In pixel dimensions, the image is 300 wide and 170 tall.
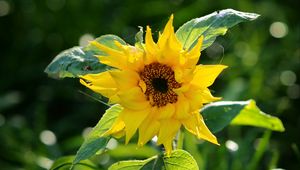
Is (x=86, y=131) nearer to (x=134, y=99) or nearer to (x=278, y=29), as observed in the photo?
(x=278, y=29)

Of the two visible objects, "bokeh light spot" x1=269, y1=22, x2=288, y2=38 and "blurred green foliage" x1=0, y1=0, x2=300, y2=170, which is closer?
"blurred green foliage" x1=0, y1=0, x2=300, y2=170

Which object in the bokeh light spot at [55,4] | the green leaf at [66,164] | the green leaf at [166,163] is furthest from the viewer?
the bokeh light spot at [55,4]

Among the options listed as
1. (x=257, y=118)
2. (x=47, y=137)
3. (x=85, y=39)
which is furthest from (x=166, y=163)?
(x=85, y=39)

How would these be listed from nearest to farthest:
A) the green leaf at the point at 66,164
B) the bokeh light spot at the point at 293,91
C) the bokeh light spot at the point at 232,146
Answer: the green leaf at the point at 66,164, the bokeh light spot at the point at 232,146, the bokeh light spot at the point at 293,91

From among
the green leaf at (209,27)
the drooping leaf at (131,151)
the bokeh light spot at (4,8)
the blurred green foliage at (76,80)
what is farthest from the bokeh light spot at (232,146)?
the bokeh light spot at (4,8)

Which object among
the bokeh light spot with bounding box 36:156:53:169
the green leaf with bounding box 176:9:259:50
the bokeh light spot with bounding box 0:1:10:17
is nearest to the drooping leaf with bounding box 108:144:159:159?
the bokeh light spot with bounding box 36:156:53:169

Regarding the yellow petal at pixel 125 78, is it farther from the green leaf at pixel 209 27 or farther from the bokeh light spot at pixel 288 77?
the bokeh light spot at pixel 288 77

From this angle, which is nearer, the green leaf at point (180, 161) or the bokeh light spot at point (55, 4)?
the green leaf at point (180, 161)

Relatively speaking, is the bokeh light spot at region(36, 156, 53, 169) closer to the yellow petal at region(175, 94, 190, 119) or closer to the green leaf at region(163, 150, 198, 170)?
the green leaf at region(163, 150, 198, 170)
